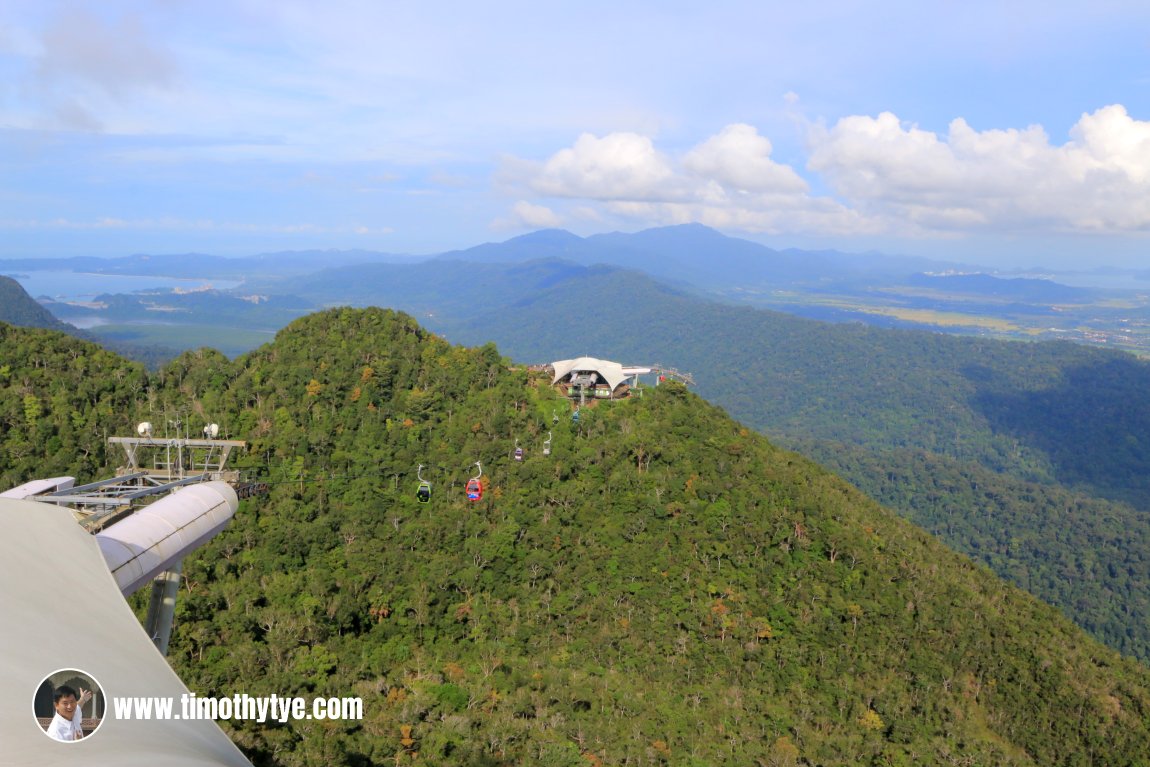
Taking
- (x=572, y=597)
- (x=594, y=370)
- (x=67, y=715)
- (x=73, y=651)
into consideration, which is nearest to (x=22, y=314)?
(x=594, y=370)

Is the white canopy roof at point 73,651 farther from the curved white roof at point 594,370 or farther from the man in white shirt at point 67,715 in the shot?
the curved white roof at point 594,370

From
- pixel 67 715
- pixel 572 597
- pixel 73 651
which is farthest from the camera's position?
pixel 572 597

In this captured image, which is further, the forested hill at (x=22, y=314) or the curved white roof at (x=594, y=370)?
the forested hill at (x=22, y=314)

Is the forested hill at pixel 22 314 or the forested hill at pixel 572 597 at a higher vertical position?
the forested hill at pixel 22 314

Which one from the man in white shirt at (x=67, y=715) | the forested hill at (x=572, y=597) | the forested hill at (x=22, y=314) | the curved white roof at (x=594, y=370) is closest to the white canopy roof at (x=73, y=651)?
the man in white shirt at (x=67, y=715)

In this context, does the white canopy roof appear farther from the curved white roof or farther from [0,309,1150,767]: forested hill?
the curved white roof

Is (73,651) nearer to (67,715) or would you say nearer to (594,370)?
(67,715)
